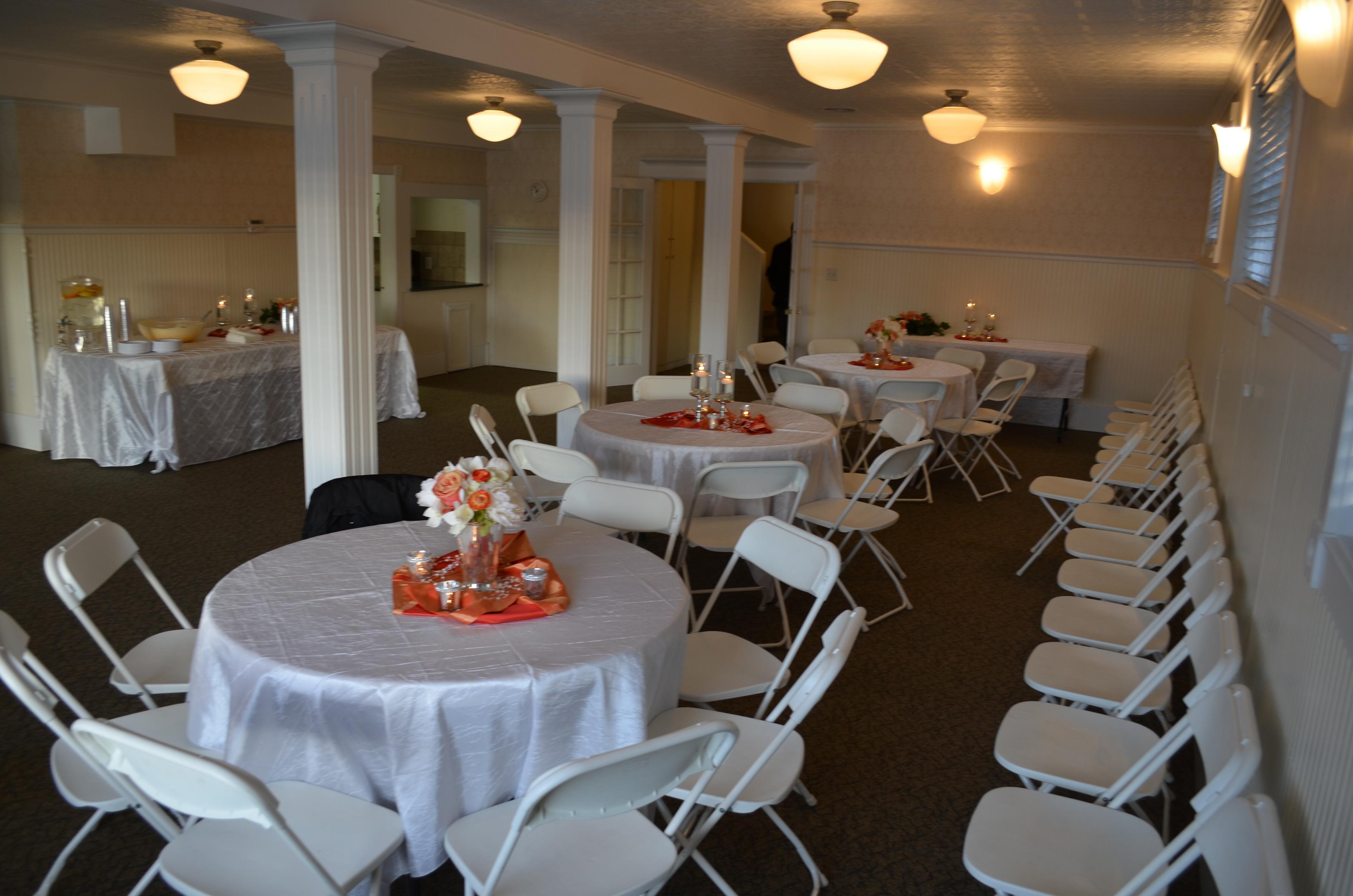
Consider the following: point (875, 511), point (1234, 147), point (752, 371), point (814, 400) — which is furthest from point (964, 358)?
point (875, 511)

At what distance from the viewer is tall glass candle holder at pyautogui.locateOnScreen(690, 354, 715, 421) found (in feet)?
17.1

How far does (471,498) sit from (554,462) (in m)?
1.71

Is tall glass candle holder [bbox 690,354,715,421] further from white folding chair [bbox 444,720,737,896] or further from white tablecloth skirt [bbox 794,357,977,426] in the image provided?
white folding chair [bbox 444,720,737,896]

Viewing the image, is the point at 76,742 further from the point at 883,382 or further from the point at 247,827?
the point at 883,382

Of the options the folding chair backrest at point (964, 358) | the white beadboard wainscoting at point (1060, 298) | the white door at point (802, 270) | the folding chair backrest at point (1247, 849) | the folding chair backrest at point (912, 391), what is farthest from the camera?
the white door at point (802, 270)

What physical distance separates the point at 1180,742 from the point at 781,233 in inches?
479

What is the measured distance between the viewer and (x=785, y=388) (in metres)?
6.34

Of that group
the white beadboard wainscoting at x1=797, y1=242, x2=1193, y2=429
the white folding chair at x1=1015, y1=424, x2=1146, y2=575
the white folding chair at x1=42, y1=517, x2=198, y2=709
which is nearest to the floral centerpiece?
the white folding chair at x1=42, y1=517, x2=198, y2=709

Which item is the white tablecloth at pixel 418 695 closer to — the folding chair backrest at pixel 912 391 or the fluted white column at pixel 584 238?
the fluted white column at pixel 584 238

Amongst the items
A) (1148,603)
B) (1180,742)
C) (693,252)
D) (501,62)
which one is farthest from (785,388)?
(693,252)

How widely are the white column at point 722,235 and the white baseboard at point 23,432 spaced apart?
499cm

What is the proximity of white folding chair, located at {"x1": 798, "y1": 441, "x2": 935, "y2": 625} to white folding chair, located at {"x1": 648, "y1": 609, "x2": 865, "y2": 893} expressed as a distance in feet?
5.86

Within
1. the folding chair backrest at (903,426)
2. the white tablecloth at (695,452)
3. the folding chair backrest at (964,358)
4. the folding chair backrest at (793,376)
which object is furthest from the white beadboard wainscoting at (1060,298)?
the white tablecloth at (695,452)

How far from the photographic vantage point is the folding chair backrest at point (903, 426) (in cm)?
512
